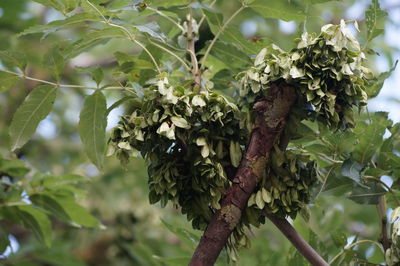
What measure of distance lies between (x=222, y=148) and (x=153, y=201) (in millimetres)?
261

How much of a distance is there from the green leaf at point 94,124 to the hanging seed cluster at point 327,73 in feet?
1.88

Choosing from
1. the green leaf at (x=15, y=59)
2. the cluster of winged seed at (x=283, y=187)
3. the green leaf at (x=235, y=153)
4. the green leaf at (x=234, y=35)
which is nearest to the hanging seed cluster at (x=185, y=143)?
the green leaf at (x=235, y=153)

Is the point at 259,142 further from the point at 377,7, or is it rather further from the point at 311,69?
the point at 377,7

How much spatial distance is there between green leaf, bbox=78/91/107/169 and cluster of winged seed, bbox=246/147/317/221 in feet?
1.89

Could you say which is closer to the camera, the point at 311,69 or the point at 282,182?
the point at 311,69

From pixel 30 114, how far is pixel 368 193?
116 cm

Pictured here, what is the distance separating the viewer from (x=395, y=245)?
1.75 m

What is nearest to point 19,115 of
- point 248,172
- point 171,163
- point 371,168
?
point 171,163

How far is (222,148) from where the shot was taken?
174cm

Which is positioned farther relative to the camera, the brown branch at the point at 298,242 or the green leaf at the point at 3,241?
the green leaf at the point at 3,241

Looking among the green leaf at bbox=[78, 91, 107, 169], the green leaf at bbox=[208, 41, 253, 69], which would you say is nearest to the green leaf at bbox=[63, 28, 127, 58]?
the green leaf at bbox=[78, 91, 107, 169]

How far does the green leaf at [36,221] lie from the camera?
2488 mm

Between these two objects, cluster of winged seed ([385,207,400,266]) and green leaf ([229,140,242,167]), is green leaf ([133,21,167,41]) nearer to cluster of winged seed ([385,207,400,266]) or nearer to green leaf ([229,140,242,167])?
green leaf ([229,140,242,167])

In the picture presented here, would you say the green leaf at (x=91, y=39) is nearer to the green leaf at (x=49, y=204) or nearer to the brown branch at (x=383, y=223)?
the green leaf at (x=49, y=204)
